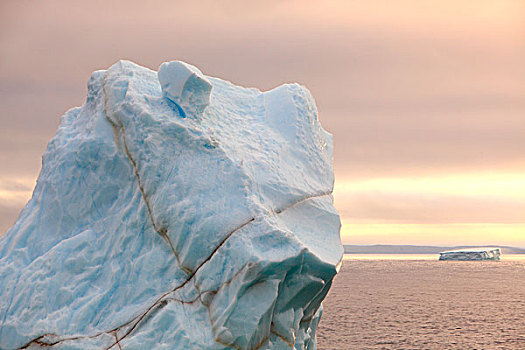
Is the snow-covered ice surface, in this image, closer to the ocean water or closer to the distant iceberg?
the ocean water

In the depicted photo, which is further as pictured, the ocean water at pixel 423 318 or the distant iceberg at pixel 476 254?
the distant iceberg at pixel 476 254

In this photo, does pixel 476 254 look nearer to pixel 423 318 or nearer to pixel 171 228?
pixel 423 318

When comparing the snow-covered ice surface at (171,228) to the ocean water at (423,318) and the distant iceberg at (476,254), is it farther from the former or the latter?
the distant iceberg at (476,254)

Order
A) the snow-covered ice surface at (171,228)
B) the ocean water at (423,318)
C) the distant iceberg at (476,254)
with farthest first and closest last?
the distant iceberg at (476,254), the ocean water at (423,318), the snow-covered ice surface at (171,228)

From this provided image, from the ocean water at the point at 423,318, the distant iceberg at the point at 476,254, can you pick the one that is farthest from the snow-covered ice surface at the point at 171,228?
the distant iceberg at the point at 476,254

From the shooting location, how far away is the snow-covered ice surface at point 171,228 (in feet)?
21.2

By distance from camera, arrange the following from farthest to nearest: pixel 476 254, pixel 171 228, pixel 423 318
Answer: pixel 476 254 < pixel 423 318 < pixel 171 228

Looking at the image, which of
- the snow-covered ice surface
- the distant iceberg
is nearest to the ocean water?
the snow-covered ice surface

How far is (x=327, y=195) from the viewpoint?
8070mm

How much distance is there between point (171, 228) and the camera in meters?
6.82

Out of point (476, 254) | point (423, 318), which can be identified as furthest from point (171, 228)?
point (476, 254)

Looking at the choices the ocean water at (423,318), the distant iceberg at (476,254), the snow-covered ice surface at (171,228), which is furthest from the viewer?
the distant iceberg at (476,254)

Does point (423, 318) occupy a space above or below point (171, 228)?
below

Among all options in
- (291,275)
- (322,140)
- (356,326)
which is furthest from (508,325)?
(291,275)
